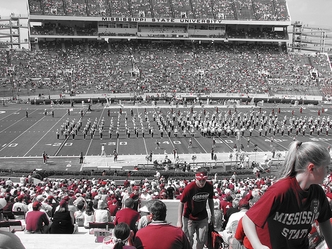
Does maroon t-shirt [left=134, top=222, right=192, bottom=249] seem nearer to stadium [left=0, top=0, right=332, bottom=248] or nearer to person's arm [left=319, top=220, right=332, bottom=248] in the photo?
person's arm [left=319, top=220, right=332, bottom=248]

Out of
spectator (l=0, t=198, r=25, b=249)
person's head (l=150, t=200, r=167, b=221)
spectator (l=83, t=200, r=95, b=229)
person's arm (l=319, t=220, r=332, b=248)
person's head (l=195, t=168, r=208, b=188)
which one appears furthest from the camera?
spectator (l=83, t=200, r=95, b=229)

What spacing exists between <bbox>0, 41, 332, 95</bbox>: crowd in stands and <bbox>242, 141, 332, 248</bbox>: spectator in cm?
4709

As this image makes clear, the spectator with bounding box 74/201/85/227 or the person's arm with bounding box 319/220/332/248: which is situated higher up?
the person's arm with bounding box 319/220/332/248

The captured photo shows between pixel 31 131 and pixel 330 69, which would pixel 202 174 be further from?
pixel 330 69

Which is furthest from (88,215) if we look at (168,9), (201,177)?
(168,9)

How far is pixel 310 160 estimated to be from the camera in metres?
2.26

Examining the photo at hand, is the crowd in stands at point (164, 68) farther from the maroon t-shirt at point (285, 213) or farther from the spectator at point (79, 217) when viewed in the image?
the maroon t-shirt at point (285, 213)

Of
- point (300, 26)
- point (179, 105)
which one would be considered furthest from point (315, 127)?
point (300, 26)

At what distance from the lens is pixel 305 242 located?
2.48 m

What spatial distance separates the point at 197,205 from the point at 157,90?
45.3 m

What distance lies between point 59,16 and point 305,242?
62.6 metres

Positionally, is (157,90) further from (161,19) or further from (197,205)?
(197,205)

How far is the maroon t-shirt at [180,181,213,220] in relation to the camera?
14.8ft

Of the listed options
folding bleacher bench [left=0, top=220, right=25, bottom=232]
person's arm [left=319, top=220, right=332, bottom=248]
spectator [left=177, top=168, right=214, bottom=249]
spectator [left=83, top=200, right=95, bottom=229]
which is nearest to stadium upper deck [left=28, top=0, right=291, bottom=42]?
spectator [left=83, top=200, right=95, bottom=229]
